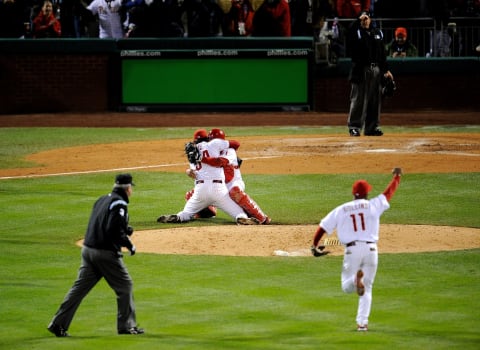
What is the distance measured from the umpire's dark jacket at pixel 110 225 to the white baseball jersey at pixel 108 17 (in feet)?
61.3

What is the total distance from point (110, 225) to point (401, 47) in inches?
743

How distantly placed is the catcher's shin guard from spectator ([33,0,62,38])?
1354 centimetres

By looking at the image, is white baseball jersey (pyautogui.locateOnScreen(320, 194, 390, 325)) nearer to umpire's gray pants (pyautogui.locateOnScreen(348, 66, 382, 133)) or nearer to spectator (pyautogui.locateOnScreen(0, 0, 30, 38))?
umpire's gray pants (pyautogui.locateOnScreen(348, 66, 382, 133))

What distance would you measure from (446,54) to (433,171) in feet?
27.1

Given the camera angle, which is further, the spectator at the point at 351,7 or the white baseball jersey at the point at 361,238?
the spectator at the point at 351,7

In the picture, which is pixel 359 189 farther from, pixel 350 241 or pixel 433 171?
pixel 433 171

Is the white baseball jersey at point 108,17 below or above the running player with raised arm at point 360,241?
above

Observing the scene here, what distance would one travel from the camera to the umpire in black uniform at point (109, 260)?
9820 millimetres

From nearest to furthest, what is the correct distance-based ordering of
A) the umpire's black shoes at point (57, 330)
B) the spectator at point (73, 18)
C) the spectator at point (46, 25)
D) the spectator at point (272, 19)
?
1. the umpire's black shoes at point (57, 330)
2. the spectator at point (272, 19)
3. the spectator at point (46, 25)
4. the spectator at point (73, 18)

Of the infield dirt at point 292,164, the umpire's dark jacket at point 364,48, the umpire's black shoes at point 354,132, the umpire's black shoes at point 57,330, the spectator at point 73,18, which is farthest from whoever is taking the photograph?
the spectator at point 73,18

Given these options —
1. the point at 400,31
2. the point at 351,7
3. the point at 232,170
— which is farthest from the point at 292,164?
the point at 351,7

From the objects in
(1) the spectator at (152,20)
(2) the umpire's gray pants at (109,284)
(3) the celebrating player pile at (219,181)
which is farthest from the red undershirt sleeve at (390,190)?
(1) the spectator at (152,20)

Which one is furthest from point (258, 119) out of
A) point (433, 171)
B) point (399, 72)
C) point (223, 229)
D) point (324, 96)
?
point (223, 229)

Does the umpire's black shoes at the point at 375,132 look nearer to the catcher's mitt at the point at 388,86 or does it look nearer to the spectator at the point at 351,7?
the catcher's mitt at the point at 388,86
